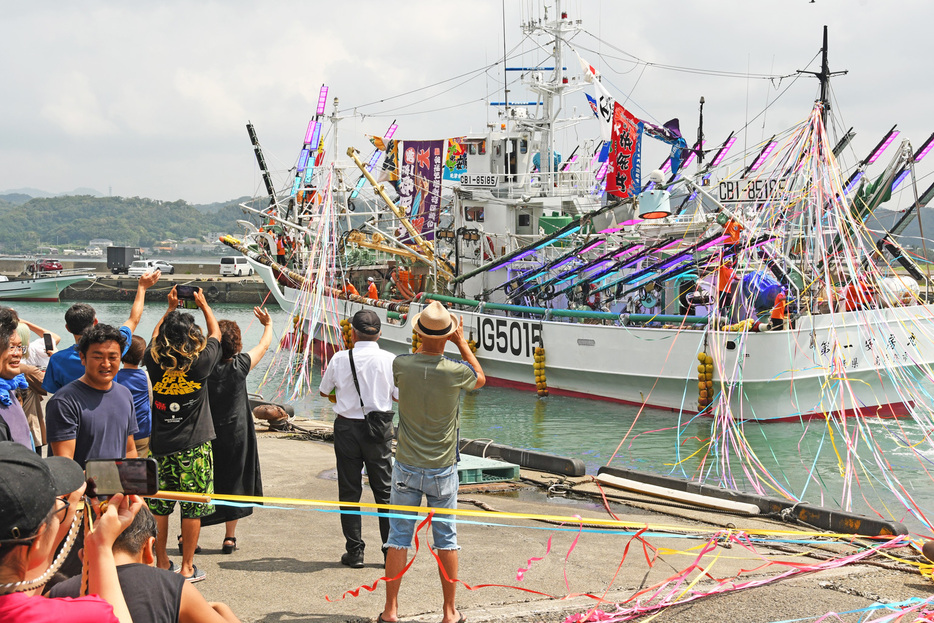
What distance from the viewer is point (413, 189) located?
90.5ft

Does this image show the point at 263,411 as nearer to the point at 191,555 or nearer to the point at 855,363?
the point at 191,555

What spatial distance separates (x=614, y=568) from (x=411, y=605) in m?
1.43

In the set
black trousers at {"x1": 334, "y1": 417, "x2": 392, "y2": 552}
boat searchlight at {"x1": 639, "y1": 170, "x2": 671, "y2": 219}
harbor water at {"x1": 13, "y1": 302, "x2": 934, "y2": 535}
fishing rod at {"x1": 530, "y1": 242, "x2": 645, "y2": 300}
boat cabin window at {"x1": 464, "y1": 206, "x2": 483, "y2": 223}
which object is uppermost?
boat cabin window at {"x1": 464, "y1": 206, "x2": 483, "y2": 223}

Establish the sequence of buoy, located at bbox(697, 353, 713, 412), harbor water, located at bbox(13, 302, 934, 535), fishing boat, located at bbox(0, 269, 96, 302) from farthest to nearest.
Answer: fishing boat, located at bbox(0, 269, 96, 302)
buoy, located at bbox(697, 353, 713, 412)
harbor water, located at bbox(13, 302, 934, 535)

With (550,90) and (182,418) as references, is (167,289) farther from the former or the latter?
(182,418)

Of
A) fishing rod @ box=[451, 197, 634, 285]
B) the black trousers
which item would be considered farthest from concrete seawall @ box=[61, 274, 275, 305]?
the black trousers

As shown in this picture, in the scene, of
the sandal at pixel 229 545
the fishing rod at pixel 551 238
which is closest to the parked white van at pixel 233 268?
the fishing rod at pixel 551 238

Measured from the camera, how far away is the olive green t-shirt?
14.0 feet

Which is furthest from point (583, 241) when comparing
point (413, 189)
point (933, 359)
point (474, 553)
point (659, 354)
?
point (474, 553)

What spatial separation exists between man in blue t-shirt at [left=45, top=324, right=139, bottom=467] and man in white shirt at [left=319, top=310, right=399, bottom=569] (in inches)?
49.7

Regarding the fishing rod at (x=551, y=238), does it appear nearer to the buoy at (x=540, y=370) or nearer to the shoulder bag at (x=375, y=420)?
the buoy at (x=540, y=370)

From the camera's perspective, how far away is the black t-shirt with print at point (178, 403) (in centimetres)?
470

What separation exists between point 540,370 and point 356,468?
1344cm

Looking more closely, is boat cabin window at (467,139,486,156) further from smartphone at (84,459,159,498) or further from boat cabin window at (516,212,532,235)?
smartphone at (84,459,159,498)
